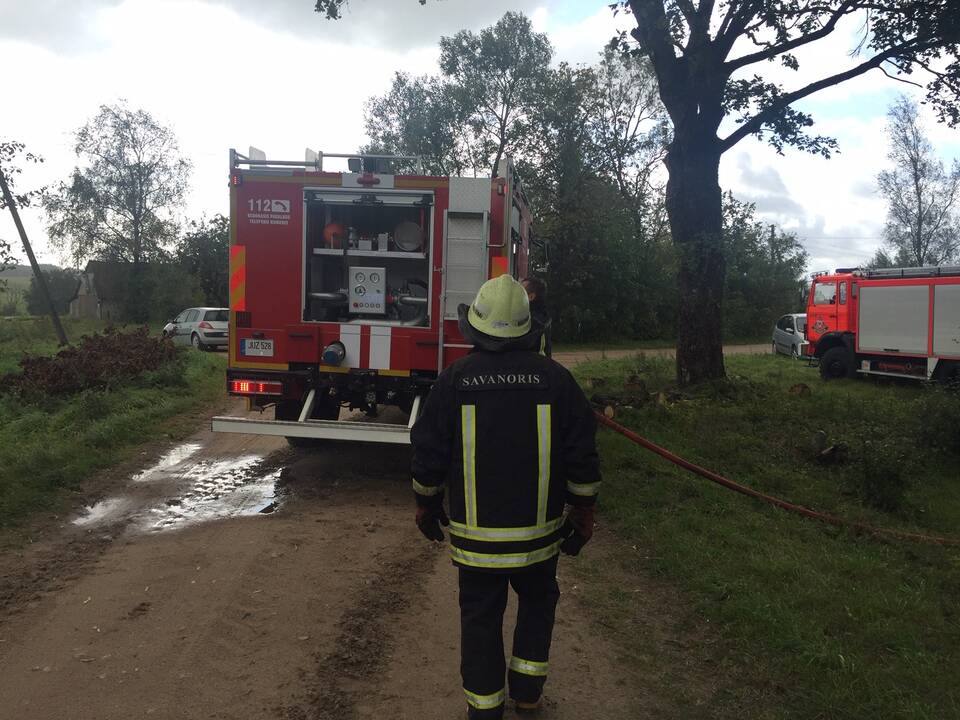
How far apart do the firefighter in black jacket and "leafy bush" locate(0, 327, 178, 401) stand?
11.0m

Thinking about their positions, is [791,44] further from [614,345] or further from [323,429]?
[614,345]

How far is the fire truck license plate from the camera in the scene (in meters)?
7.33

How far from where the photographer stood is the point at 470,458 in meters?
3.01

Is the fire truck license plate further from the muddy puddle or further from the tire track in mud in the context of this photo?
the tire track in mud

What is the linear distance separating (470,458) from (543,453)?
28 cm

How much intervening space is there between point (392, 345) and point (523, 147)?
28.9 m

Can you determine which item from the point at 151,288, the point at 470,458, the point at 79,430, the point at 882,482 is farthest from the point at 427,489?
the point at 151,288

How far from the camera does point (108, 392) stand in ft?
39.0

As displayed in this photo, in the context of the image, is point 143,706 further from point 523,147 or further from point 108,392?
point 523,147

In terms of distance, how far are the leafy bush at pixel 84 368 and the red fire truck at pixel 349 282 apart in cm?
648

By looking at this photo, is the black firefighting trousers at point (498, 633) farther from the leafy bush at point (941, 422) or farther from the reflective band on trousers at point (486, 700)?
the leafy bush at point (941, 422)

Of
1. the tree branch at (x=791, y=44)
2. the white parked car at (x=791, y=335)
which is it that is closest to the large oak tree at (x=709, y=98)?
the tree branch at (x=791, y=44)

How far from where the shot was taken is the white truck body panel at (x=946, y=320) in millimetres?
14359

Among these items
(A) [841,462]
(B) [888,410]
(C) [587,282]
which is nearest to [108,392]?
(A) [841,462]
